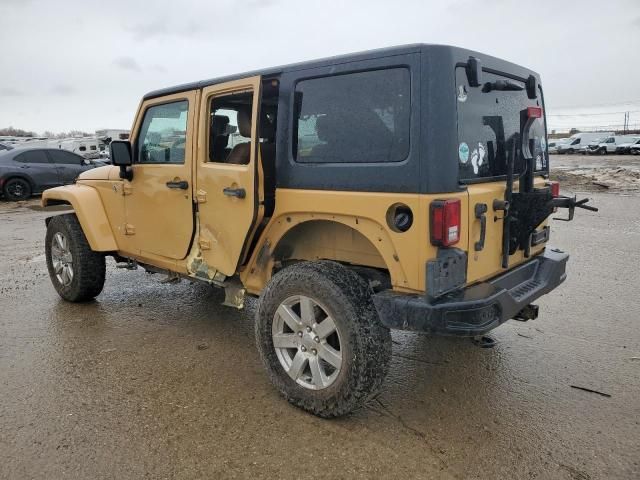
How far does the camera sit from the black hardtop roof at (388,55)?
102 inches

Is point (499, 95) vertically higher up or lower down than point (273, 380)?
higher up

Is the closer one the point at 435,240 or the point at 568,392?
the point at 435,240

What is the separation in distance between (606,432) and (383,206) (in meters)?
1.78

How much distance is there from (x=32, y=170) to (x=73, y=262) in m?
11.5

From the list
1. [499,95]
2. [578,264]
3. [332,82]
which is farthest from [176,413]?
[578,264]

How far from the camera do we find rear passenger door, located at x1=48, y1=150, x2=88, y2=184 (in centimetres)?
1485

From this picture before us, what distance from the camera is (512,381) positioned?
3.45 m

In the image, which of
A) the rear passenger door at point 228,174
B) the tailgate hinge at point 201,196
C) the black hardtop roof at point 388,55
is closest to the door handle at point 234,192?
the rear passenger door at point 228,174

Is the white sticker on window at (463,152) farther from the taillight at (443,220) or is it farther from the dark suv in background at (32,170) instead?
the dark suv in background at (32,170)

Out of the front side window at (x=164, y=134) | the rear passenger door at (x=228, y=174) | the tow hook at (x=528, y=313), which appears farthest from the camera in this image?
the front side window at (x=164, y=134)

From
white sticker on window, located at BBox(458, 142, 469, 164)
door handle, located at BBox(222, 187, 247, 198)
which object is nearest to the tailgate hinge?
door handle, located at BBox(222, 187, 247, 198)

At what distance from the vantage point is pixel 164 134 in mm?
4230

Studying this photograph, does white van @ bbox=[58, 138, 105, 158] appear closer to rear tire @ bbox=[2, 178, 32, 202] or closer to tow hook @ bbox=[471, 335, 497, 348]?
rear tire @ bbox=[2, 178, 32, 202]

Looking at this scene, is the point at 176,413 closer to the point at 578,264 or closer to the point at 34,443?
the point at 34,443
